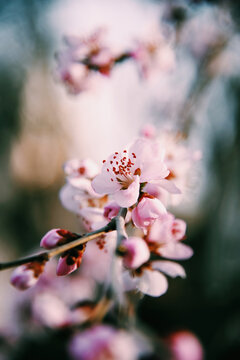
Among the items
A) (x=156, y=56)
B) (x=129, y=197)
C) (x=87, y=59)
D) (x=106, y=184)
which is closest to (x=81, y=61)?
(x=87, y=59)

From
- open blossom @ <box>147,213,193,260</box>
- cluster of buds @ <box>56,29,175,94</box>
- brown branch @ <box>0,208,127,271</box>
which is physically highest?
cluster of buds @ <box>56,29,175,94</box>

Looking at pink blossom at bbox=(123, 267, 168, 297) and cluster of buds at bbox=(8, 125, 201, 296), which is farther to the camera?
pink blossom at bbox=(123, 267, 168, 297)

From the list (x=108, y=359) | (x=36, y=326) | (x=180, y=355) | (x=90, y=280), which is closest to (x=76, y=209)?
(x=108, y=359)

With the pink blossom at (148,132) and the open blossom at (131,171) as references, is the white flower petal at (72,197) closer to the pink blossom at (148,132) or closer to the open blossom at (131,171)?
the open blossom at (131,171)

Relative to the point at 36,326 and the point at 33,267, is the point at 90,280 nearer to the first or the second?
the point at 36,326

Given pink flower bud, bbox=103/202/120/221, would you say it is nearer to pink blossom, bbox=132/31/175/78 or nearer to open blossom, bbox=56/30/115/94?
open blossom, bbox=56/30/115/94

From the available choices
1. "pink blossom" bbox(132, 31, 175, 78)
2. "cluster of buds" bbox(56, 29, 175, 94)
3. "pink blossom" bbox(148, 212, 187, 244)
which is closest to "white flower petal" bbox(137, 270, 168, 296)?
"pink blossom" bbox(148, 212, 187, 244)
